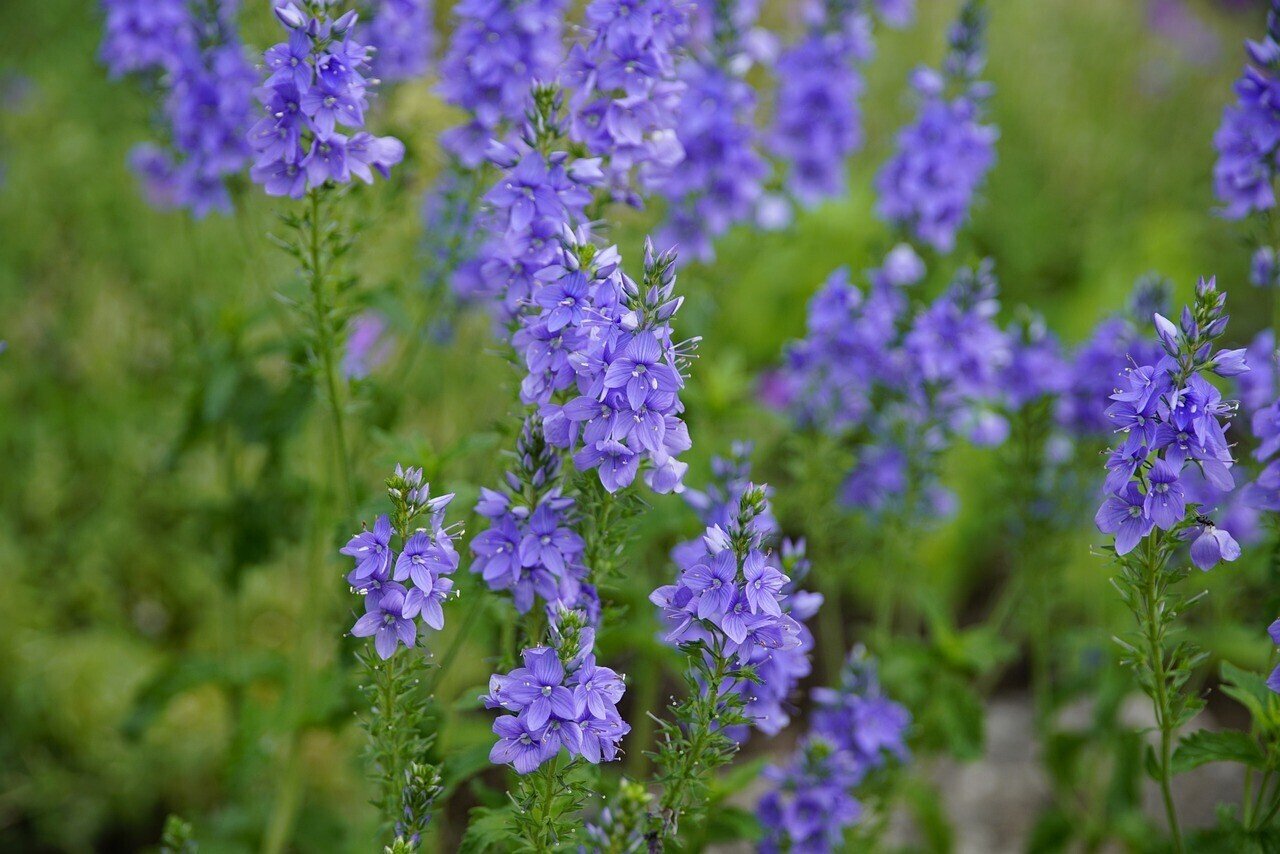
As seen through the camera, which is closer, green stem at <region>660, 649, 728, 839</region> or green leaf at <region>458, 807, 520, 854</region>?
green stem at <region>660, 649, 728, 839</region>

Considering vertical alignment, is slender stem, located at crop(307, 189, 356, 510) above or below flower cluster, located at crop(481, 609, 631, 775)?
above

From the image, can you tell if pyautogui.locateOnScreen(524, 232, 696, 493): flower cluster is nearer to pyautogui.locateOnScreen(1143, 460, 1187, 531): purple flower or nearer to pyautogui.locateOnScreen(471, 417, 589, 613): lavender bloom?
pyautogui.locateOnScreen(471, 417, 589, 613): lavender bloom

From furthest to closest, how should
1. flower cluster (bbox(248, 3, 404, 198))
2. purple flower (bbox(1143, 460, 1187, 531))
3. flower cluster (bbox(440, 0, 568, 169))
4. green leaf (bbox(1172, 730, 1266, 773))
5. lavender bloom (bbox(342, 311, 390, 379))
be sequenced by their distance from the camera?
lavender bloom (bbox(342, 311, 390, 379)) → flower cluster (bbox(440, 0, 568, 169)) → green leaf (bbox(1172, 730, 1266, 773)) → flower cluster (bbox(248, 3, 404, 198)) → purple flower (bbox(1143, 460, 1187, 531))

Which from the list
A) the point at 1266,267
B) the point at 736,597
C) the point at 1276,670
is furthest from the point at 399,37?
the point at 1276,670

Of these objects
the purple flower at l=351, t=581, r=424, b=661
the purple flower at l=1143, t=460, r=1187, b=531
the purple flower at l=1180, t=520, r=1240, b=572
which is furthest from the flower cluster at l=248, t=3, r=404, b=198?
the purple flower at l=1180, t=520, r=1240, b=572

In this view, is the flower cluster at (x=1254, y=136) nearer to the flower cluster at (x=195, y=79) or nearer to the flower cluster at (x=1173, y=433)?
the flower cluster at (x=1173, y=433)

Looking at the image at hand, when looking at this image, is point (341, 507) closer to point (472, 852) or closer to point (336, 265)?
point (336, 265)

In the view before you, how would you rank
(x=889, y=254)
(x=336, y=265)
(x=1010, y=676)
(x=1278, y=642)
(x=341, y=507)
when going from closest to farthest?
(x=1278, y=642), (x=336, y=265), (x=341, y=507), (x=889, y=254), (x=1010, y=676)

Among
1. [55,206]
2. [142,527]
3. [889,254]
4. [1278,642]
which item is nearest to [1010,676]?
[889,254]
